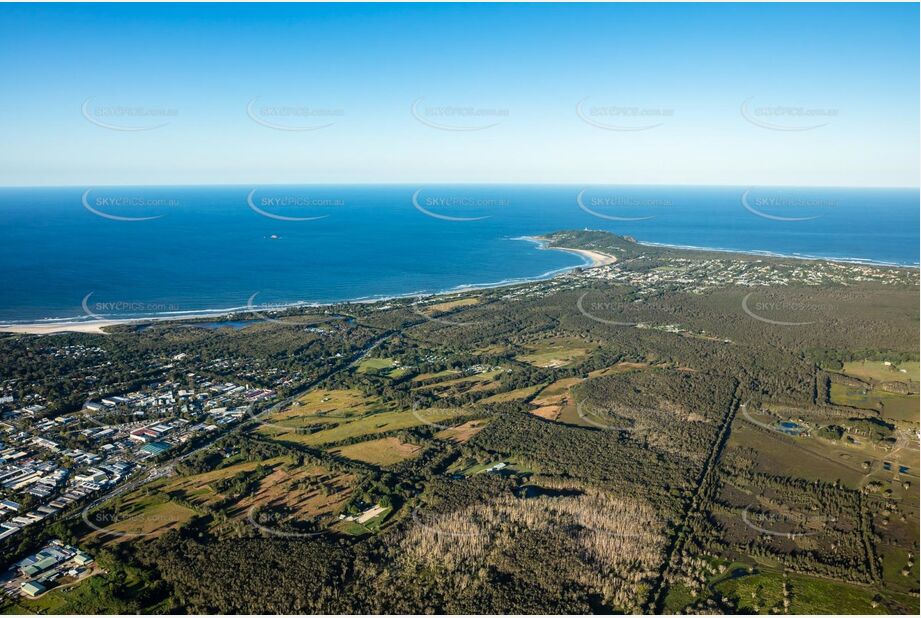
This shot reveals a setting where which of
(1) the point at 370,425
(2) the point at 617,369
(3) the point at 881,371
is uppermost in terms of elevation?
(3) the point at 881,371

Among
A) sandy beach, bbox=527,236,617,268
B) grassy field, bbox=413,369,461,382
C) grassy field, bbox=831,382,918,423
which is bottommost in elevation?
grassy field, bbox=413,369,461,382

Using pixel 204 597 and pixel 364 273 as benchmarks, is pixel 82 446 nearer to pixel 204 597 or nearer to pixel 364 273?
pixel 204 597

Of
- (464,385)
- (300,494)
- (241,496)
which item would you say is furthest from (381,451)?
(464,385)

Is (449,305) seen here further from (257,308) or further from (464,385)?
(464,385)

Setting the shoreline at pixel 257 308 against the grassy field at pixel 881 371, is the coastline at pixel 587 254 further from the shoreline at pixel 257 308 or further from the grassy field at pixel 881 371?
the grassy field at pixel 881 371

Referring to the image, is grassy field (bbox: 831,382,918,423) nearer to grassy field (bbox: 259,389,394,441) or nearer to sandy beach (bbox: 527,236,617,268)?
grassy field (bbox: 259,389,394,441)

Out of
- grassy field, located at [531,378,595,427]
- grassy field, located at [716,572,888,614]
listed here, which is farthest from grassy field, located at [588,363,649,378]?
grassy field, located at [716,572,888,614]
